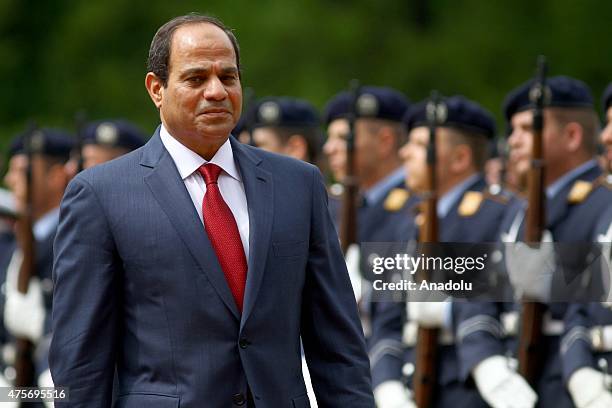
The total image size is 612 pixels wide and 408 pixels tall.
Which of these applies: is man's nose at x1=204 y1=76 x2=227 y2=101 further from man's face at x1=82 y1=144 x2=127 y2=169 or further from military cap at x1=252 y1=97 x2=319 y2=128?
man's face at x1=82 y1=144 x2=127 y2=169

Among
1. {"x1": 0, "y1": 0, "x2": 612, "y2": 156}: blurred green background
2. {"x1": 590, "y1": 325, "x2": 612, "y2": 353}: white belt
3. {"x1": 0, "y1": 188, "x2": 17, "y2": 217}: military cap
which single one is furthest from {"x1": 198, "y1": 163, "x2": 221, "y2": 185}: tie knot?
{"x1": 0, "y1": 0, "x2": 612, "y2": 156}: blurred green background

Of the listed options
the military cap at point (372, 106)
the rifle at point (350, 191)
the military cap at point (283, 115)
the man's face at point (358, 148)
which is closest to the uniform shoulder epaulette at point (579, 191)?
the rifle at point (350, 191)

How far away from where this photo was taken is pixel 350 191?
25.3 feet

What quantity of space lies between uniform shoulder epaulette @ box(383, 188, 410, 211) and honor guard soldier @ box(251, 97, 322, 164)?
743 mm

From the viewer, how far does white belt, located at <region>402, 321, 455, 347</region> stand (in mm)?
6863

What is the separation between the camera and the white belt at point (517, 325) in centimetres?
635

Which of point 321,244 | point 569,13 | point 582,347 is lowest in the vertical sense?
point 582,347

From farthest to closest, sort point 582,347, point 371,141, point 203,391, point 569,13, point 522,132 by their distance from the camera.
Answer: point 569,13
point 371,141
point 522,132
point 582,347
point 203,391

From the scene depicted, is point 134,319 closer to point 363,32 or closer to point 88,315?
point 88,315

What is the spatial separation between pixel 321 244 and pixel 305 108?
4.68 meters

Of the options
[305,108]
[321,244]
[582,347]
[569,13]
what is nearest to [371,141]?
[305,108]

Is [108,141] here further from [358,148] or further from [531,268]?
[531,268]

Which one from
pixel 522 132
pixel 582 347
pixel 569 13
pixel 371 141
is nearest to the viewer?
pixel 582 347

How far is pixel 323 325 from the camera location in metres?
3.91
